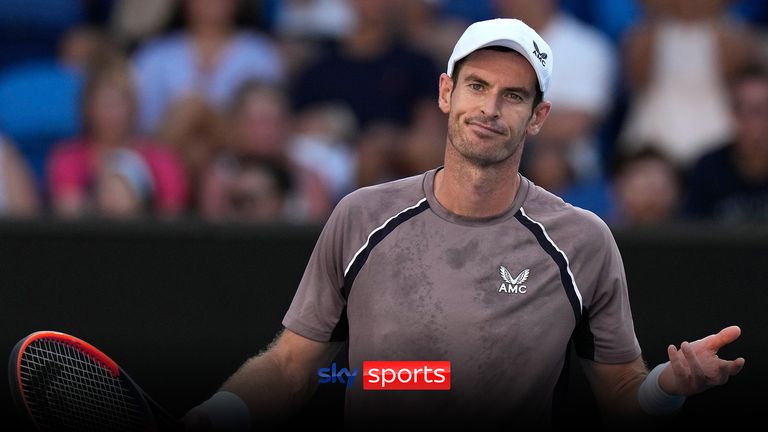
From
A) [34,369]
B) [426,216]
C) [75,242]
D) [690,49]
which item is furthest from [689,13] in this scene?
[34,369]

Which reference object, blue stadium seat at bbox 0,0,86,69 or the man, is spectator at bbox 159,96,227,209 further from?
the man

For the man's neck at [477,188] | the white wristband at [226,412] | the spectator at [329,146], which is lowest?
the white wristband at [226,412]

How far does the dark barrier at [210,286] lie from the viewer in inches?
250

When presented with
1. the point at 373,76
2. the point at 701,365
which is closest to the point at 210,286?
the point at 373,76

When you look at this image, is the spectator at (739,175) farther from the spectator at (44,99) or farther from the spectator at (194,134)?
the spectator at (44,99)

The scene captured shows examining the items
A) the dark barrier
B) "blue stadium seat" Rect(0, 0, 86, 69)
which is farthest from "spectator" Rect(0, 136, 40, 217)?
the dark barrier

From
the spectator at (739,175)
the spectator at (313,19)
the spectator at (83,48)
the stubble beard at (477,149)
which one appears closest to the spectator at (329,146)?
the spectator at (313,19)

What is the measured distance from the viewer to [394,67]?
8.14 meters

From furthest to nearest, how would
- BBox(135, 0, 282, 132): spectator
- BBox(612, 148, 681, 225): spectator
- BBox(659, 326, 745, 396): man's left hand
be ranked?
BBox(135, 0, 282, 132): spectator → BBox(612, 148, 681, 225): spectator → BBox(659, 326, 745, 396): man's left hand

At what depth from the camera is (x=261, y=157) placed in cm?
755

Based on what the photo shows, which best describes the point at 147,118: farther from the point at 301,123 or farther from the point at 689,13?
the point at 689,13

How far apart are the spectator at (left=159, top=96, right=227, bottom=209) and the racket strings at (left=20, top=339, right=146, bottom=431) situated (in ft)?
11.8

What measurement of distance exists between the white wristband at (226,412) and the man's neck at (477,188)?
2.69ft

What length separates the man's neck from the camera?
387cm
